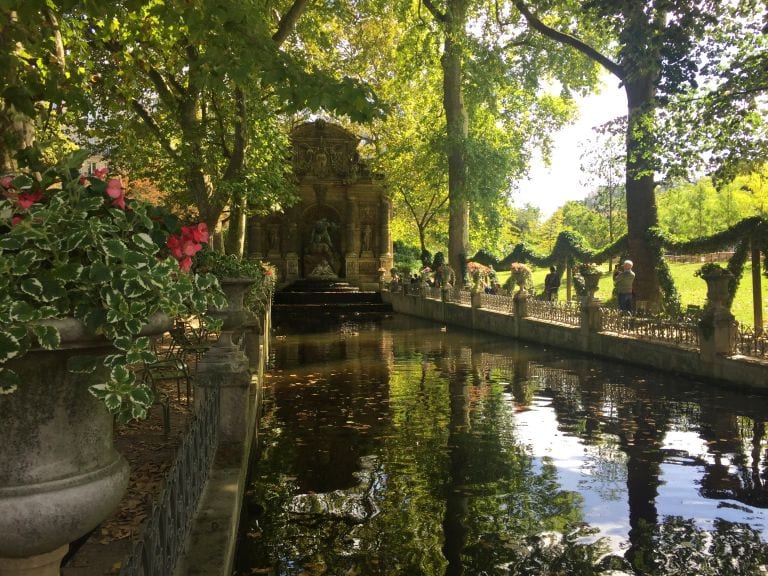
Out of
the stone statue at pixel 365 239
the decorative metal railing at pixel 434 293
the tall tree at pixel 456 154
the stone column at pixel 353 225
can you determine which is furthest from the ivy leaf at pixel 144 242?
the stone statue at pixel 365 239

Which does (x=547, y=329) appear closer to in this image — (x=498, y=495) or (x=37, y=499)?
(x=498, y=495)

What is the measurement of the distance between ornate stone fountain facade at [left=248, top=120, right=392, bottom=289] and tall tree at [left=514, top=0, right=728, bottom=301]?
2376 centimetres

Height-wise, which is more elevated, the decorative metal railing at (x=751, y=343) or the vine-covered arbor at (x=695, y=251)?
the vine-covered arbor at (x=695, y=251)

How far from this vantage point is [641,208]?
1956 cm

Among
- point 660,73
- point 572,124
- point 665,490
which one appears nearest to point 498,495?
point 665,490

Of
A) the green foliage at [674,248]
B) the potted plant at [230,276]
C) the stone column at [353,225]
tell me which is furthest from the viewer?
the stone column at [353,225]

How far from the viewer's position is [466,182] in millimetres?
31266

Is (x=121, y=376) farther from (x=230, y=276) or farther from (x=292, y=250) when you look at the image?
(x=292, y=250)

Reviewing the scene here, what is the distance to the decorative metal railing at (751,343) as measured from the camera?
11.6 metres

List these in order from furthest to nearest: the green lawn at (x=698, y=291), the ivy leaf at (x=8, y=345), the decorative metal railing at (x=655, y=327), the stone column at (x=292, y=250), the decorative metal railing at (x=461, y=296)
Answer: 1. the stone column at (x=292, y=250)
2. the decorative metal railing at (x=461, y=296)
3. the green lawn at (x=698, y=291)
4. the decorative metal railing at (x=655, y=327)
5. the ivy leaf at (x=8, y=345)

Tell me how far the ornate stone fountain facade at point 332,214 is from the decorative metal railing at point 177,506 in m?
37.8

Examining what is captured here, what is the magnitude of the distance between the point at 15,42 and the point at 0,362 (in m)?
5.13

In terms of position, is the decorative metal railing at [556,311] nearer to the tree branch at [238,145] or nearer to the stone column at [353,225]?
the tree branch at [238,145]

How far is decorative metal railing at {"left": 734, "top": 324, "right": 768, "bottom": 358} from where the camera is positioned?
38.1 ft
